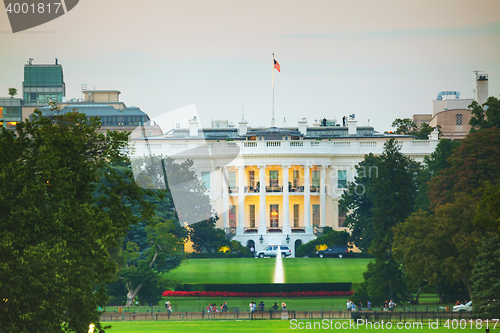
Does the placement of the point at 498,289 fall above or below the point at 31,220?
below

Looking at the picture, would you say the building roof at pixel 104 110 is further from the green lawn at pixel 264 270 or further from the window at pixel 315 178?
the green lawn at pixel 264 270

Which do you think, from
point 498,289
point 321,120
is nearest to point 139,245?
point 498,289

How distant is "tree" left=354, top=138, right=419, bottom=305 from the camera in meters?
51.7

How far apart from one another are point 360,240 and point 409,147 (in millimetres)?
20888

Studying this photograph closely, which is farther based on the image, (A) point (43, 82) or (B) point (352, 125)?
(A) point (43, 82)

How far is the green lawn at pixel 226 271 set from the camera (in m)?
61.4

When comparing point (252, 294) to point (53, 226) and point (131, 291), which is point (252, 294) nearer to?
point (131, 291)

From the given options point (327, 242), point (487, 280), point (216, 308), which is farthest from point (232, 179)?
point (487, 280)

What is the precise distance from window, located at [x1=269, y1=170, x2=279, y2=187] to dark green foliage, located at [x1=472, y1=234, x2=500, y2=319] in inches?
2043

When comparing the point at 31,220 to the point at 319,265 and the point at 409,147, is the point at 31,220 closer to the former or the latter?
the point at 319,265

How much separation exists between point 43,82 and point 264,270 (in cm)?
9543

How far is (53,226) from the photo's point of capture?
26.3 meters

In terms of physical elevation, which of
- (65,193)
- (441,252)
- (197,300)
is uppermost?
(65,193)

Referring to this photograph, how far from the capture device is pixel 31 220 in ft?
85.5
